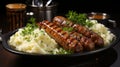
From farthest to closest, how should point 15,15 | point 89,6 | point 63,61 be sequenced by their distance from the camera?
point 89,6, point 15,15, point 63,61

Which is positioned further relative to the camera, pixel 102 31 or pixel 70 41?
pixel 102 31

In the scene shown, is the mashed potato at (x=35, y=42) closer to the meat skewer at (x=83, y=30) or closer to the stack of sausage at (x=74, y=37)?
the stack of sausage at (x=74, y=37)

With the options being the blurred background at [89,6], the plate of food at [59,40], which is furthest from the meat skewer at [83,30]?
the blurred background at [89,6]

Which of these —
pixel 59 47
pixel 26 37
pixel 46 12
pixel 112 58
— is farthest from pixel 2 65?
pixel 46 12

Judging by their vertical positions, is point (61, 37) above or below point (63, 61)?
above

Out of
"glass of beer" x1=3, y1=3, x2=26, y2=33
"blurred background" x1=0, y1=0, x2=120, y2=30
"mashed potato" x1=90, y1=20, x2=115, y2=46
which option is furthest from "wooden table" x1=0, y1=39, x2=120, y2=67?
"blurred background" x1=0, y1=0, x2=120, y2=30

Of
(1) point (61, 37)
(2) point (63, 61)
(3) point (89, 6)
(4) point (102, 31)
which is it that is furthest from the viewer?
(3) point (89, 6)

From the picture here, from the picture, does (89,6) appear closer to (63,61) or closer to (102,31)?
(102,31)

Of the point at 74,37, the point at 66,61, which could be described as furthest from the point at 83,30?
the point at 66,61
